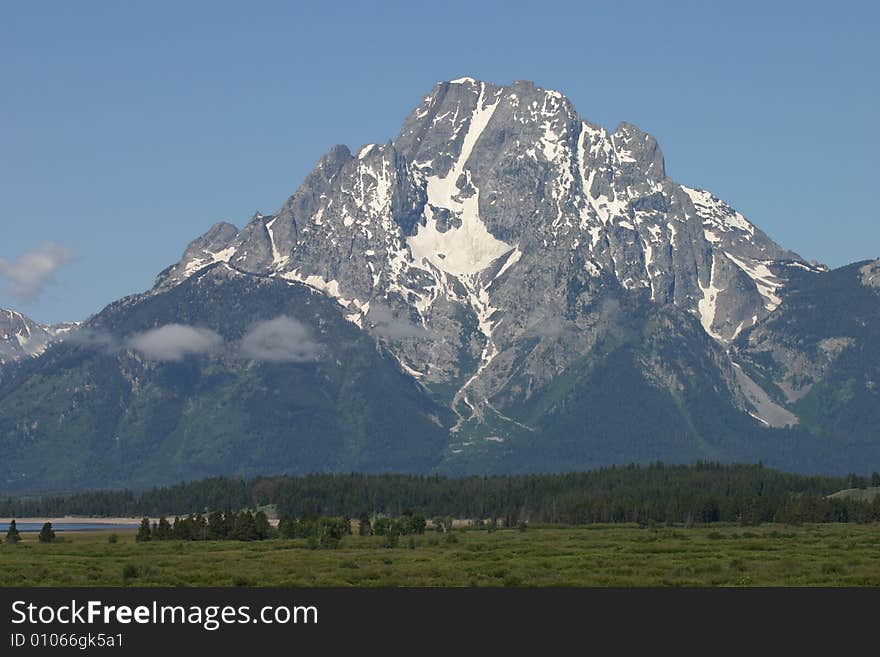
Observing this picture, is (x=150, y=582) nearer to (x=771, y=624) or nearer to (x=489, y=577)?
(x=489, y=577)

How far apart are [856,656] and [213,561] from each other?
99.6 metres

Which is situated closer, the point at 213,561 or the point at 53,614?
the point at 53,614

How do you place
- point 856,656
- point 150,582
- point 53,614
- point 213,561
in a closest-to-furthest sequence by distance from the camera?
1. point 856,656
2. point 53,614
3. point 150,582
4. point 213,561

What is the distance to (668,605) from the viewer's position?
115 metres

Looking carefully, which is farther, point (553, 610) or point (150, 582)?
point (150, 582)

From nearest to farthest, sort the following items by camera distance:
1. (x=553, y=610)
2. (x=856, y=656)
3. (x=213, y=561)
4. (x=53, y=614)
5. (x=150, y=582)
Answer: (x=856, y=656) < (x=53, y=614) < (x=553, y=610) < (x=150, y=582) < (x=213, y=561)

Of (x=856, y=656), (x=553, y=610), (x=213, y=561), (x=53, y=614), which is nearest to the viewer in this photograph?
(x=856, y=656)

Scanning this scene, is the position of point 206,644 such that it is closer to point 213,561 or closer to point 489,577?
point 489,577

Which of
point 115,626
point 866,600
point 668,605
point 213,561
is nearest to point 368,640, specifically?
point 115,626

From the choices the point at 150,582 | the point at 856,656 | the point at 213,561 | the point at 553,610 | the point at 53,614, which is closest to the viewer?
the point at 856,656

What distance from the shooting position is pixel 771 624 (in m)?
106

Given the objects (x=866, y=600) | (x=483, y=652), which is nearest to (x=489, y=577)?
(x=866, y=600)

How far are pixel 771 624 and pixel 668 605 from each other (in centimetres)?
1101

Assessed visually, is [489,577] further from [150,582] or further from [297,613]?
[297,613]
